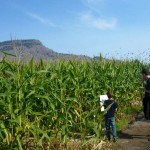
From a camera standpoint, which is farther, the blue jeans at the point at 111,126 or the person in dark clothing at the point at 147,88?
the person in dark clothing at the point at 147,88

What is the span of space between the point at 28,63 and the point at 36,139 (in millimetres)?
2099

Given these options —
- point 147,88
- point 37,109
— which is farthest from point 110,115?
point 37,109

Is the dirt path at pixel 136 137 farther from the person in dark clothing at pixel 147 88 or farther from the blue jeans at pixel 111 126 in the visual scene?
the person in dark clothing at pixel 147 88

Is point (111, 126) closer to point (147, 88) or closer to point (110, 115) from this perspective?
point (110, 115)

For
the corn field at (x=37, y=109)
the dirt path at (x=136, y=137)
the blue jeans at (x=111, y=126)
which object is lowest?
the dirt path at (x=136, y=137)

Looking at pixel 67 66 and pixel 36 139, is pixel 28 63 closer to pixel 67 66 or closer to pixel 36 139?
pixel 36 139

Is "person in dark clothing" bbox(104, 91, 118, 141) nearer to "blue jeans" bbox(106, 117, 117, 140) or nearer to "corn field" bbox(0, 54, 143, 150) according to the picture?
"blue jeans" bbox(106, 117, 117, 140)

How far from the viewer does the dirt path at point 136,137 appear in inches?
407

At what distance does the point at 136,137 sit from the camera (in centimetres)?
1158

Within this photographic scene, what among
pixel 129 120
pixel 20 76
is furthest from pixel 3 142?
pixel 129 120

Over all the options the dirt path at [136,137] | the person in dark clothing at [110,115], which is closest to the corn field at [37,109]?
the person in dark clothing at [110,115]

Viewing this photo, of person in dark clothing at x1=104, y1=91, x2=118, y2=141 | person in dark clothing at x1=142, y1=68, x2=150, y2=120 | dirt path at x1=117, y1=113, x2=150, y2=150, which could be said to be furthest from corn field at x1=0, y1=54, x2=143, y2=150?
person in dark clothing at x1=142, y1=68, x2=150, y2=120

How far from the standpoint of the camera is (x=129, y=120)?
14844mm

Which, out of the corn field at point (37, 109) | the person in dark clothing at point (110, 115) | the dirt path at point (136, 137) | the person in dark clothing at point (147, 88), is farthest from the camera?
the person in dark clothing at point (147, 88)
